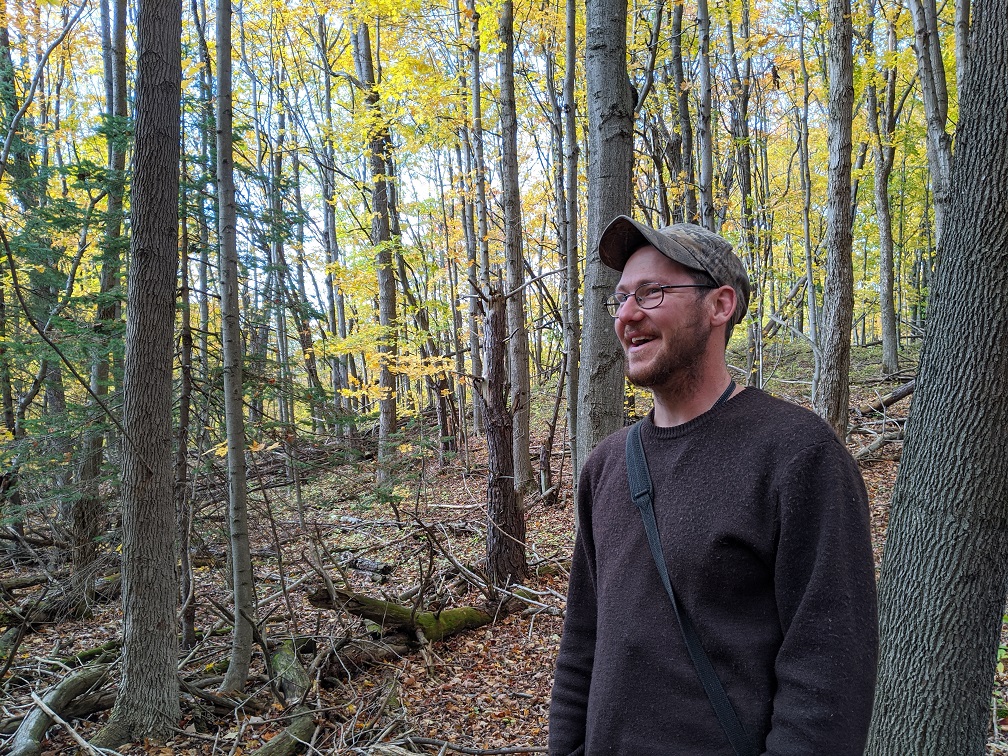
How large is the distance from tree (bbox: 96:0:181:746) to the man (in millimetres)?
3982

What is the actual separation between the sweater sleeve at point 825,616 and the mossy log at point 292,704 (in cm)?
417

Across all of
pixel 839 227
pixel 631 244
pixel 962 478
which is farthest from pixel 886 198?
pixel 631 244

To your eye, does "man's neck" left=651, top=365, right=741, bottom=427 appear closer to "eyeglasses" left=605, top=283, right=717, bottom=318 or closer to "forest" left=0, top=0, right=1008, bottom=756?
"eyeglasses" left=605, top=283, right=717, bottom=318

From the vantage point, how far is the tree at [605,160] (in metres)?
3.28

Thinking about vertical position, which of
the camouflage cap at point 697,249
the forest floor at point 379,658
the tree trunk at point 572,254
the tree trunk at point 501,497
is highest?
the tree trunk at point 572,254

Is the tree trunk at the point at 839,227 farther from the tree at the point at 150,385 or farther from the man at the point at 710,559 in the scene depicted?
the tree at the point at 150,385

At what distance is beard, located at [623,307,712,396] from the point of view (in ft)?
4.96

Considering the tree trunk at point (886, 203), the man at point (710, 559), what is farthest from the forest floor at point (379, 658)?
the tree trunk at point (886, 203)

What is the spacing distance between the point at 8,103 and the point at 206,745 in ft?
33.3

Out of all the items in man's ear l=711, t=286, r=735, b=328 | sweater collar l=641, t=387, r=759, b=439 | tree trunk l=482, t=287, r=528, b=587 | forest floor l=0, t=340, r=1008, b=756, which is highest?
man's ear l=711, t=286, r=735, b=328

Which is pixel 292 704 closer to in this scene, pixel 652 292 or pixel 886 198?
pixel 652 292

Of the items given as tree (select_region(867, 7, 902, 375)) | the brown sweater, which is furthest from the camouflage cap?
tree (select_region(867, 7, 902, 375))

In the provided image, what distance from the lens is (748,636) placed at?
4.21ft

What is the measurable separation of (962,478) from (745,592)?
7.95 feet
